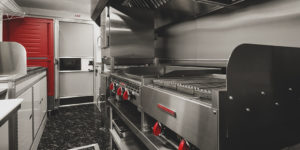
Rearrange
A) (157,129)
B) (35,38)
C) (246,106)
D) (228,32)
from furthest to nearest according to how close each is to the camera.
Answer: (35,38) → (228,32) → (157,129) → (246,106)

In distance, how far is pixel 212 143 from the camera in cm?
56

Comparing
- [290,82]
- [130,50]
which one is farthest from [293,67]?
[130,50]

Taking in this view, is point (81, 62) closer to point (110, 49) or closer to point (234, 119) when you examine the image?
point (110, 49)

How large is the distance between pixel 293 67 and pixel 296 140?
331mm

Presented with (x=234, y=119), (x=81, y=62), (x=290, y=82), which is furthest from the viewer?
(x=81, y=62)

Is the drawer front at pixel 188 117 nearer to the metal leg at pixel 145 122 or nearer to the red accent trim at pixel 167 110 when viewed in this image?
the red accent trim at pixel 167 110

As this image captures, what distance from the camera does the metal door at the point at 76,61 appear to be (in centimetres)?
453

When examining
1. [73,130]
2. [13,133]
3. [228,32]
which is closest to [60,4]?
[73,130]

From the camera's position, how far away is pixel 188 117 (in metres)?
0.68

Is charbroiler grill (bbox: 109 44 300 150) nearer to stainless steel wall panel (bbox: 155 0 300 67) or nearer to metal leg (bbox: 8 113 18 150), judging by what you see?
stainless steel wall panel (bbox: 155 0 300 67)

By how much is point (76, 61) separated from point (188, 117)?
459 centimetres

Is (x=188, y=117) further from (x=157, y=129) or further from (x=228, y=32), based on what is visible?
(x=228, y=32)

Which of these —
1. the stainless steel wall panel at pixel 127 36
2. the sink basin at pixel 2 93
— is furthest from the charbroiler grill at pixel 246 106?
the stainless steel wall panel at pixel 127 36

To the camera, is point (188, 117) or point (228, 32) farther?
point (228, 32)
